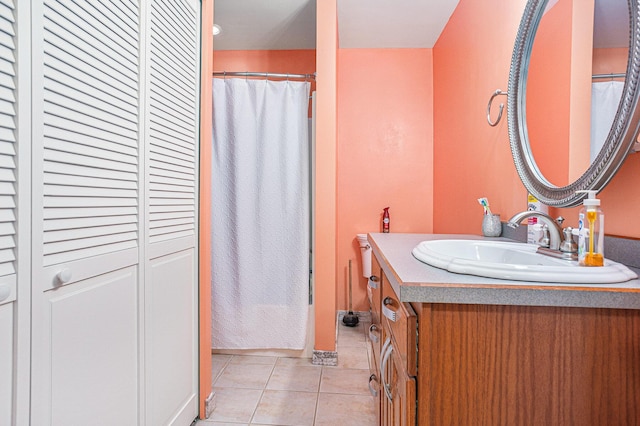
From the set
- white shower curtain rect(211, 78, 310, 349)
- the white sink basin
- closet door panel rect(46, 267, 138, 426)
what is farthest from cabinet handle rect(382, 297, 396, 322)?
white shower curtain rect(211, 78, 310, 349)

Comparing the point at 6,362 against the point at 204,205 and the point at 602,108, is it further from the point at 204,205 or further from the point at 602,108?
the point at 602,108

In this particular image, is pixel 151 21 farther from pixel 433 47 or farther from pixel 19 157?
pixel 433 47

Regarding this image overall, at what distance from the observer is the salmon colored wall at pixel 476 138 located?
1.00 m

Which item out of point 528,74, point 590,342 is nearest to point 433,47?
point 528,74

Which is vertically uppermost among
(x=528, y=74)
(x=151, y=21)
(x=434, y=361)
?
(x=151, y=21)

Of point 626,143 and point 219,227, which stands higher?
point 626,143

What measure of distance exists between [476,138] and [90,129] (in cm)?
195

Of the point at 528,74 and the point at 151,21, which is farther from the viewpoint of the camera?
the point at 528,74

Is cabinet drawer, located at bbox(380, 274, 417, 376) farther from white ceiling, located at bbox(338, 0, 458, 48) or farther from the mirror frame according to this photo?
white ceiling, located at bbox(338, 0, 458, 48)

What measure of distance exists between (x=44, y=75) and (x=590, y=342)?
131 cm

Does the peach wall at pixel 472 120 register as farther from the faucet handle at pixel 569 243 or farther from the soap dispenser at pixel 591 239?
the soap dispenser at pixel 591 239

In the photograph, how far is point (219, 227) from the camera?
2348 millimetres

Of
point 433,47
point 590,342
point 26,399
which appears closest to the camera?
point 590,342

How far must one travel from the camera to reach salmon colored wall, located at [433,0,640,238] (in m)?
1.00
